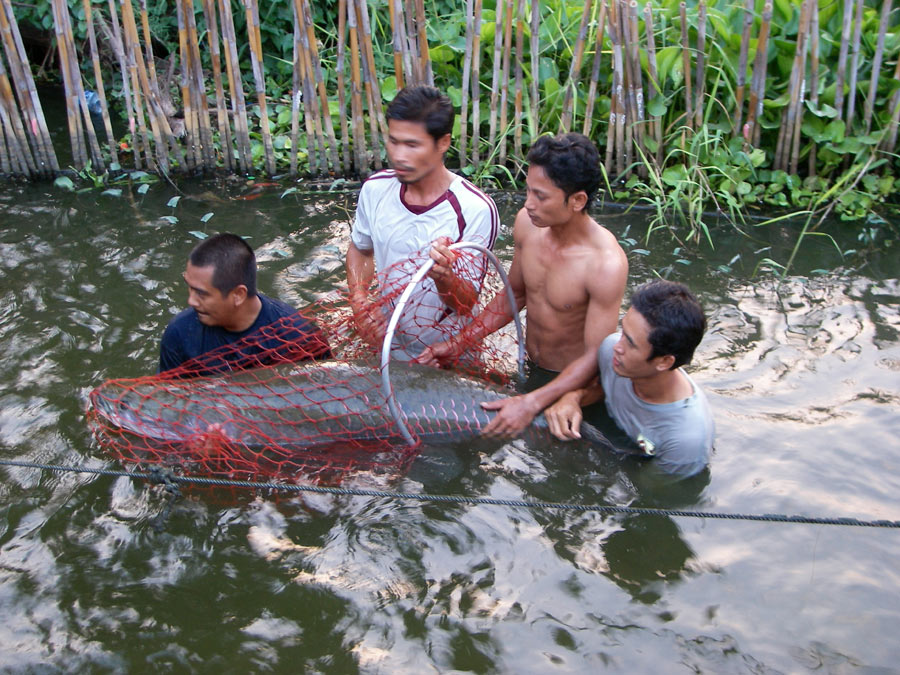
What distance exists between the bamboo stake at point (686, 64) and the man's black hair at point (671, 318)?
11.7 feet

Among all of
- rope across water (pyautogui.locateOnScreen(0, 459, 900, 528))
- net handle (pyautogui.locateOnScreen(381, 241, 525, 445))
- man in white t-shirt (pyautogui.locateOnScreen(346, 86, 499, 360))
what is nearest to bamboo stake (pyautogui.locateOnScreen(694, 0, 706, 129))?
man in white t-shirt (pyautogui.locateOnScreen(346, 86, 499, 360))

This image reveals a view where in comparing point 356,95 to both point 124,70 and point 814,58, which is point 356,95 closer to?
point 124,70

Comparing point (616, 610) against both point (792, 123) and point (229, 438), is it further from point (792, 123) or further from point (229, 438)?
point (792, 123)

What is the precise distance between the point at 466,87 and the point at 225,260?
3416mm

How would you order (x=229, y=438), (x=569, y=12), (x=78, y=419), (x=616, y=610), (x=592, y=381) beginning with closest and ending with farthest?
(x=616, y=610)
(x=229, y=438)
(x=592, y=381)
(x=78, y=419)
(x=569, y=12)

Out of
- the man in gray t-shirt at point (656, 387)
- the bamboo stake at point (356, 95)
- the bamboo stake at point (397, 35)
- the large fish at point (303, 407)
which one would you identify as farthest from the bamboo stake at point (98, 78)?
the man in gray t-shirt at point (656, 387)

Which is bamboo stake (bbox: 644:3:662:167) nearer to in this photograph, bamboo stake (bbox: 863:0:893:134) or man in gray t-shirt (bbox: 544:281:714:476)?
bamboo stake (bbox: 863:0:893:134)

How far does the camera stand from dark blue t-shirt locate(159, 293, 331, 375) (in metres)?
3.72

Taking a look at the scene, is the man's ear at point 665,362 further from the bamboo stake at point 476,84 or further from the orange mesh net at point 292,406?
the bamboo stake at point 476,84

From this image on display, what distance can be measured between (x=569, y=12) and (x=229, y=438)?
5.35 meters

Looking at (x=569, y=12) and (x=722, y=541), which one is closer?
(x=722, y=541)

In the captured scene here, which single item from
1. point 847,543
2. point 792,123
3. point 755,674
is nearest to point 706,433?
point 847,543

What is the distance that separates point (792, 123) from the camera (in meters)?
6.33

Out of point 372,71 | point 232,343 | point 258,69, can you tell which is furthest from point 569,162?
point 258,69
